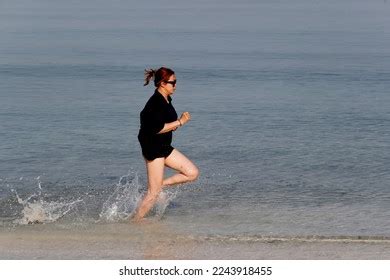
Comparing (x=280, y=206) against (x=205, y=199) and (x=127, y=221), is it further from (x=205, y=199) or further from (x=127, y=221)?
(x=127, y=221)

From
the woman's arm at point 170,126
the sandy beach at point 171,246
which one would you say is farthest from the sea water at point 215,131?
the woman's arm at point 170,126

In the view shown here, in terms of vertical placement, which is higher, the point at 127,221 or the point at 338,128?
the point at 338,128

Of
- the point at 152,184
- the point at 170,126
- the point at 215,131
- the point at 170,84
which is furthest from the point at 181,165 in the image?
the point at 215,131

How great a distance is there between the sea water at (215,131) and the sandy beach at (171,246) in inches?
16.3

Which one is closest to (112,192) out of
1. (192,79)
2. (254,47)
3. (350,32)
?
(192,79)

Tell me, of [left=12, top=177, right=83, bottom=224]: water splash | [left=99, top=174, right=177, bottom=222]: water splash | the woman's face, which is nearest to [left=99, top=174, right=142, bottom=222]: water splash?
[left=99, top=174, right=177, bottom=222]: water splash

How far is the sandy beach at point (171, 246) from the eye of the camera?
7.89 meters

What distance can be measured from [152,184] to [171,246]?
46.6 inches

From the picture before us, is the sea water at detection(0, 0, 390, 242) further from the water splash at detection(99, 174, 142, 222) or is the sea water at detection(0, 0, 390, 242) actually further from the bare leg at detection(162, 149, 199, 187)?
the bare leg at detection(162, 149, 199, 187)

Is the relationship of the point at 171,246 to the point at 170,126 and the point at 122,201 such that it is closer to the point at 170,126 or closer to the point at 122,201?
the point at 170,126

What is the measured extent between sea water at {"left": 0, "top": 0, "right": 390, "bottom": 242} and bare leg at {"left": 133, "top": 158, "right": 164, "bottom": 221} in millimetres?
228

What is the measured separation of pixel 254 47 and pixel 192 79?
25.1 feet

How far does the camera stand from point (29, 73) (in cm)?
2331

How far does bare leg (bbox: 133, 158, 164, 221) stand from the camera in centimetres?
928
